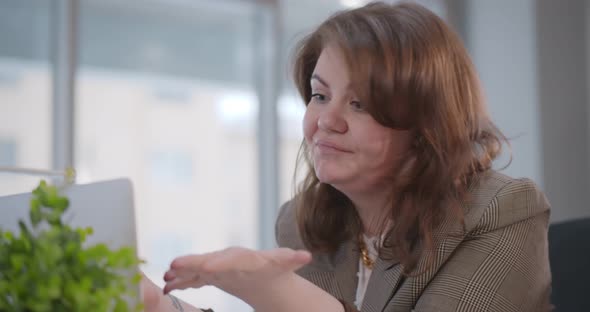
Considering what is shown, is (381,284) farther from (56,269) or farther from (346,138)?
(56,269)

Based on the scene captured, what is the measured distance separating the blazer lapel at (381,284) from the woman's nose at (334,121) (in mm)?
255

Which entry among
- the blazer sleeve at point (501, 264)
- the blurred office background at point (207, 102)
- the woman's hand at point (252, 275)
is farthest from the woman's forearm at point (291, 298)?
the blurred office background at point (207, 102)

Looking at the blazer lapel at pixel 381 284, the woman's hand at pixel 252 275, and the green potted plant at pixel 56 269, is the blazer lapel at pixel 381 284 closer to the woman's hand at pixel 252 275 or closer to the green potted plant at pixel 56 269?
the woman's hand at pixel 252 275

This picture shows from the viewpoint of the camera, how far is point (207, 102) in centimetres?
326

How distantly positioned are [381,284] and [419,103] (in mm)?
329

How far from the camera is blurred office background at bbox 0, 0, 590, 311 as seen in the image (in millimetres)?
2797

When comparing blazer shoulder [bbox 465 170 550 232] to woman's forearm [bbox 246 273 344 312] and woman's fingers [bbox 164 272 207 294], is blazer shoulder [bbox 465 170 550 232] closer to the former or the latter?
woman's forearm [bbox 246 273 344 312]

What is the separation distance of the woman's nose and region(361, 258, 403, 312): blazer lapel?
26 cm

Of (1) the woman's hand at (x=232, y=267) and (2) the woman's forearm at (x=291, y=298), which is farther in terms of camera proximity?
(2) the woman's forearm at (x=291, y=298)

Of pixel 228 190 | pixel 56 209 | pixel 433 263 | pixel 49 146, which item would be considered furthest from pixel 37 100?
pixel 56 209

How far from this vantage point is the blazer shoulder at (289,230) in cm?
146

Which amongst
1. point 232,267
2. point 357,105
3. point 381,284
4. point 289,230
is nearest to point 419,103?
point 357,105

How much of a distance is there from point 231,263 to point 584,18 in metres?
3.16

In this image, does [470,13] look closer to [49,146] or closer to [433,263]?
[49,146]
